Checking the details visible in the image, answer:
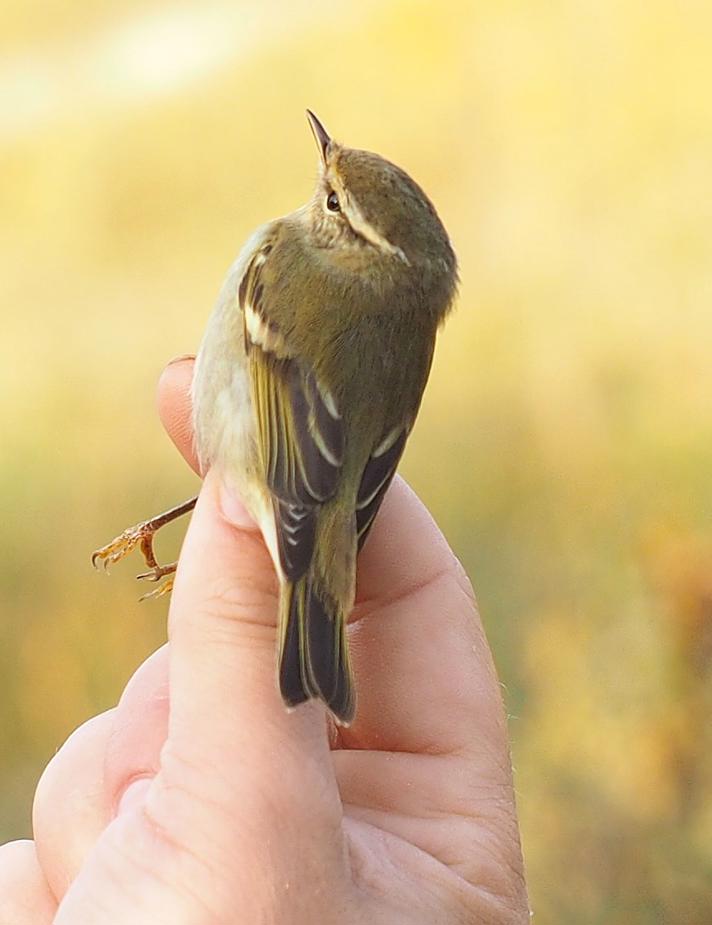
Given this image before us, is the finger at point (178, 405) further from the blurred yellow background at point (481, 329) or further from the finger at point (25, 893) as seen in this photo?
the blurred yellow background at point (481, 329)

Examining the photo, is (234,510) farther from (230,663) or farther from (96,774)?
(96,774)

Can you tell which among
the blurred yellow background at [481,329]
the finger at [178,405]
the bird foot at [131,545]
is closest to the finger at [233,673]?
the finger at [178,405]

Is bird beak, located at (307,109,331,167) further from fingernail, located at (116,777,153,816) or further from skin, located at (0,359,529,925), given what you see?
fingernail, located at (116,777,153,816)

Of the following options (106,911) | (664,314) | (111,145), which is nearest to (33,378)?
(111,145)

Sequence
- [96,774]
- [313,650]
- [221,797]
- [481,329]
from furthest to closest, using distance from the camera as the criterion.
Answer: [481,329], [96,774], [313,650], [221,797]

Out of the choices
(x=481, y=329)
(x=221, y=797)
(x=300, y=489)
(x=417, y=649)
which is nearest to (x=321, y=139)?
(x=300, y=489)

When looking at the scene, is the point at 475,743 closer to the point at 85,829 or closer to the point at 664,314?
the point at 85,829
